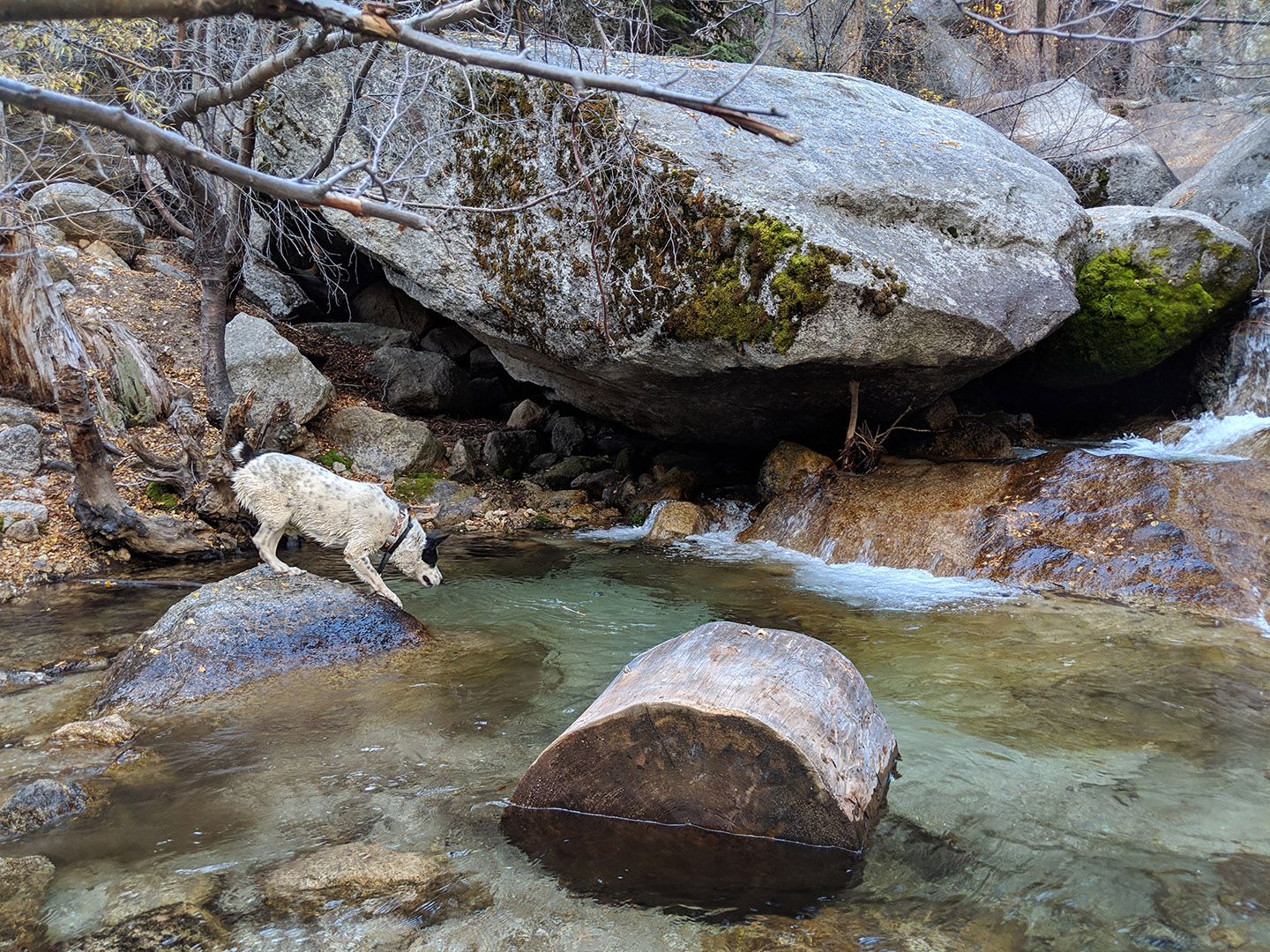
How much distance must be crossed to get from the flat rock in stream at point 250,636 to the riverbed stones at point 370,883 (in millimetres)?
2356

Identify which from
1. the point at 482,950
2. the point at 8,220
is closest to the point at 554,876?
the point at 482,950

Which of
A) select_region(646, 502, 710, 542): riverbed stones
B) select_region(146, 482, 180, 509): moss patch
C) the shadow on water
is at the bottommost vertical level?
select_region(646, 502, 710, 542): riverbed stones

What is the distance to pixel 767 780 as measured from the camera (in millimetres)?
3293

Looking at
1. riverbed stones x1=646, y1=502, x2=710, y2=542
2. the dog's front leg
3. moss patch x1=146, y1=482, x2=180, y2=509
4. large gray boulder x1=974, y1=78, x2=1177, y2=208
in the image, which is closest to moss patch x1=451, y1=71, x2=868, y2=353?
riverbed stones x1=646, y1=502, x2=710, y2=542

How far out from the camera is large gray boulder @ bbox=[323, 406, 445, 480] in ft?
36.3

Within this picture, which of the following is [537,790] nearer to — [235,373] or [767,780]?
[767,780]

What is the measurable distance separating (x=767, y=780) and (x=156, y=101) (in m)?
8.14

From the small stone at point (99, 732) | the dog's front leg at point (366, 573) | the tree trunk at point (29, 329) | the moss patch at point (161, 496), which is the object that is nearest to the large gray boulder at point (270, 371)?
the tree trunk at point (29, 329)

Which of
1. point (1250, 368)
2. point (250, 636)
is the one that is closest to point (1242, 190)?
point (1250, 368)

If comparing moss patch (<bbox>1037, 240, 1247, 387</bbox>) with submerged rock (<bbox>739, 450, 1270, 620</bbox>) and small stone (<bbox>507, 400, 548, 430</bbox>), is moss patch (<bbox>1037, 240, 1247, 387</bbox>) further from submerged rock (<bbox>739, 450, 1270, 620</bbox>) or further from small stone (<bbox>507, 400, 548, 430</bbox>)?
small stone (<bbox>507, 400, 548, 430</bbox>)

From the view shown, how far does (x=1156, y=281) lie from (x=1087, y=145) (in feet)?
20.3

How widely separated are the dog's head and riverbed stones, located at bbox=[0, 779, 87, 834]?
3134 millimetres

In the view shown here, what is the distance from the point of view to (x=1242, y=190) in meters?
10.6

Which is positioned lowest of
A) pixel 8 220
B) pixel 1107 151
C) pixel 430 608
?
pixel 430 608
